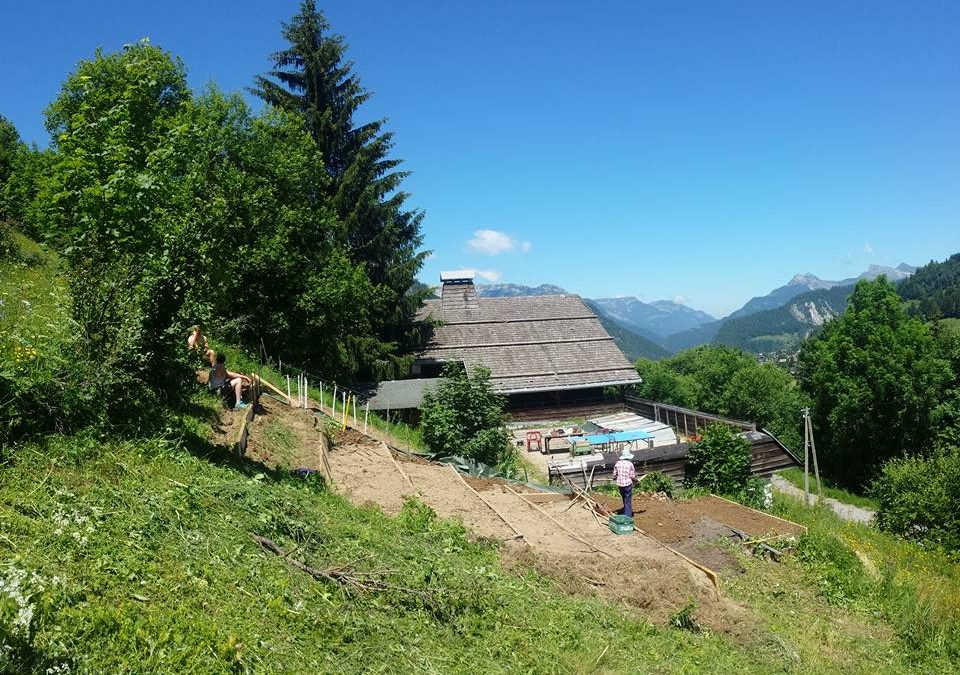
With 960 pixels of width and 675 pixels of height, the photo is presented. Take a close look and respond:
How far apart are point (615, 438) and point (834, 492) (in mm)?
13628

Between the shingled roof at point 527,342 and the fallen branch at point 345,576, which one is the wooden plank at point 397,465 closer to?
the fallen branch at point 345,576

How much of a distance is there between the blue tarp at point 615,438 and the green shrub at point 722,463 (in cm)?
478

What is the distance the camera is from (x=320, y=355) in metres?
24.2

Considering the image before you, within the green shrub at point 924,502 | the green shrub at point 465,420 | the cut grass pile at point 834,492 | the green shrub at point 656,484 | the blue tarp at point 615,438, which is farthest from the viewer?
the cut grass pile at point 834,492

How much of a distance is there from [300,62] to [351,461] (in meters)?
19.6

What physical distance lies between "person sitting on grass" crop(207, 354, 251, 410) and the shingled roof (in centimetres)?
1688

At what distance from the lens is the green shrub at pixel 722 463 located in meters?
18.1

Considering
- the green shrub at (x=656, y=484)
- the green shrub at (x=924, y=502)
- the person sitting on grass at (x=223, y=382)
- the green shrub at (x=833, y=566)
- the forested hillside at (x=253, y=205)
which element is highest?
the forested hillside at (x=253, y=205)

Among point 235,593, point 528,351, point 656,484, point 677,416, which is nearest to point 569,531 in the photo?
point 656,484

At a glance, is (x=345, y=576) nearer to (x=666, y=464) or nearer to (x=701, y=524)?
(x=701, y=524)

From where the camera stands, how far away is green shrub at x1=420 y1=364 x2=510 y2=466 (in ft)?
61.0

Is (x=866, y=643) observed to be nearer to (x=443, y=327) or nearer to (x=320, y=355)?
(x=320, y=355)

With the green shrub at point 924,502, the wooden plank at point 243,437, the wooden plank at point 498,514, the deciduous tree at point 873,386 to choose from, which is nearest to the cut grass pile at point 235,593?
the wooden plank at point 243,437

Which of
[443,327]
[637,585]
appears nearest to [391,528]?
[637,585]
